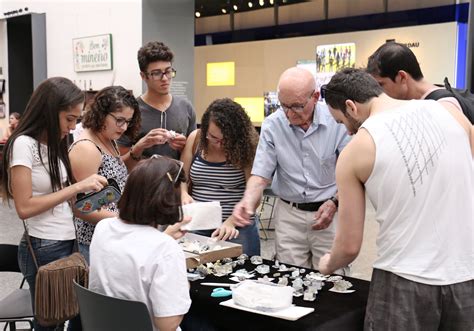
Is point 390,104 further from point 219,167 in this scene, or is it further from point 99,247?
point 219,167

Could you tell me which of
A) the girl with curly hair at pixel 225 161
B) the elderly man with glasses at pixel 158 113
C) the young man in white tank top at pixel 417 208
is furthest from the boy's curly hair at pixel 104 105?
the young man in white tank top at pixel 417 208

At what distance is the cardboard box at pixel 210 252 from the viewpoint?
7.82 feet

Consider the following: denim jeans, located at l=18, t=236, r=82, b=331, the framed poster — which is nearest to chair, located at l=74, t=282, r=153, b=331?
denim jeans, located at l=18, t=236, r=82, b=331

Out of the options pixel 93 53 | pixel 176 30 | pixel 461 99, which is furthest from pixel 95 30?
pixel 461 99

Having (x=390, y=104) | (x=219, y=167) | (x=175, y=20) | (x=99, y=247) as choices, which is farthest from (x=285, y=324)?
(x=175, y=20)

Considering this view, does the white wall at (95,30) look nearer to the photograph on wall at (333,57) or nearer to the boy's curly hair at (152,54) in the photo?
the boy's curly hair at (152,54)

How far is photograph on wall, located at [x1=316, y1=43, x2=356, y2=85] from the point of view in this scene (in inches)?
342

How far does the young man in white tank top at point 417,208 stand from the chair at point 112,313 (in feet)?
2.40

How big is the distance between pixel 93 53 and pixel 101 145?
363 cm

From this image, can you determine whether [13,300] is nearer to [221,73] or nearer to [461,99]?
[461,99]

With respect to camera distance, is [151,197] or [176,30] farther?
[176,30]

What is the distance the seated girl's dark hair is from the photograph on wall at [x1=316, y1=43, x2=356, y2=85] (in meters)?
6.96

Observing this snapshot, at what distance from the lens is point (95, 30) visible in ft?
19.7

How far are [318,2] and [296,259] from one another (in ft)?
23.8
